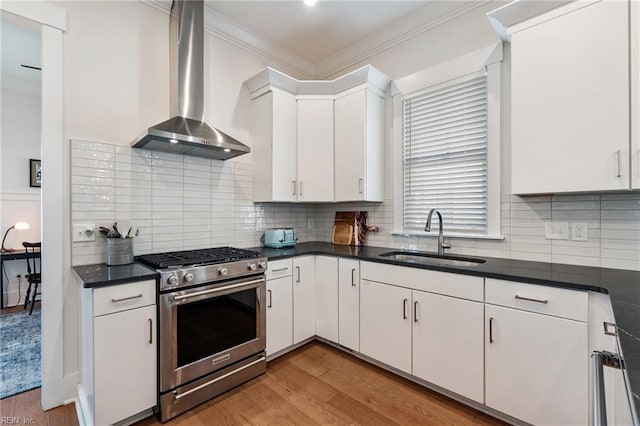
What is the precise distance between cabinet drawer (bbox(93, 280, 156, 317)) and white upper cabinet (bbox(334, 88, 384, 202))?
1.79m

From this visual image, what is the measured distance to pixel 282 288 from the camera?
2.47 metres

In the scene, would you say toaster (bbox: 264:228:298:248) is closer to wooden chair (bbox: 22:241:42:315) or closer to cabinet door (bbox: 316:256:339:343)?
cabinet door (bbox: 316:256:339:343)

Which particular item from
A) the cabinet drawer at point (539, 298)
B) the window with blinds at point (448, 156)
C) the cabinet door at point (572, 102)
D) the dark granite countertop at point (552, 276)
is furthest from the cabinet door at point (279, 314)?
the cabinet door at point (572, 102)

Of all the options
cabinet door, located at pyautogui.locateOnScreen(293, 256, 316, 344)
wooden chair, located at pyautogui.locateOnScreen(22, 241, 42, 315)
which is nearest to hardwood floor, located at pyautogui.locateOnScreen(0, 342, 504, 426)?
cabinet door, located at pyautogui.locateOnScreen(293, 256, 316, 344)

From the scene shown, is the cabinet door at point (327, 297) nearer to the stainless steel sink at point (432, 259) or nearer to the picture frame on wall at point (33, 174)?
the stainless steel sink at point (432, 259)

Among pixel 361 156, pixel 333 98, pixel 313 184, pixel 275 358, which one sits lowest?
pixel 275 358

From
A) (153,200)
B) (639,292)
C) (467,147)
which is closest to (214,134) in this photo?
(153,200)

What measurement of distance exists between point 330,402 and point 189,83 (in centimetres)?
256

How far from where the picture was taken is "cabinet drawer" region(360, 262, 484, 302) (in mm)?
1801

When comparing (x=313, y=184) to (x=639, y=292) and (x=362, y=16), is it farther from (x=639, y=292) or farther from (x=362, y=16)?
(x=639, y=292)

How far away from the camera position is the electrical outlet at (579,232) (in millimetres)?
1897

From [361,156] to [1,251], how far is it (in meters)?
4.75

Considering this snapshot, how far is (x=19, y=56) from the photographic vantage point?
11.0ft

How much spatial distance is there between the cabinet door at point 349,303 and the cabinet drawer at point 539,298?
3.24ft
